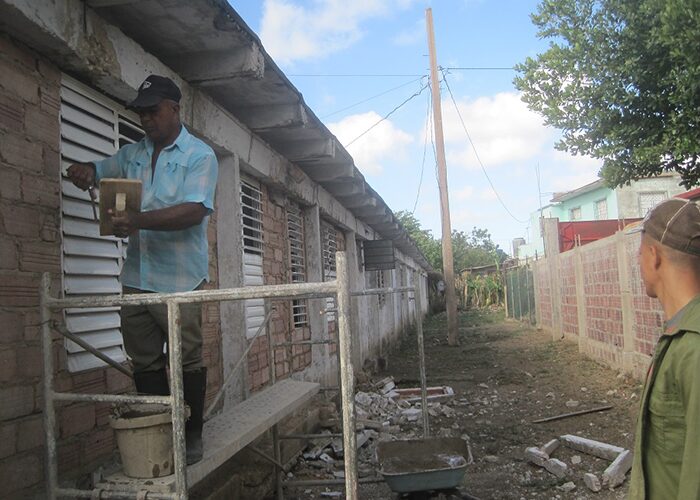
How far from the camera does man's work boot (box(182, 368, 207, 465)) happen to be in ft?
8.23

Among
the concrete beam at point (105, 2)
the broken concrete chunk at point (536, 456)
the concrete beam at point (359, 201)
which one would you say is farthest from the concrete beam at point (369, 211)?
the concrete beam at point (105, 2)

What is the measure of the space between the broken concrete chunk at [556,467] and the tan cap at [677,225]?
13.3 feet

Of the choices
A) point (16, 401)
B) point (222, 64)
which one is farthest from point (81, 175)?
point (222, 64)

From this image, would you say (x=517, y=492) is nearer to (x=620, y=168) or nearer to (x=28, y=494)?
(x=28, y=494)

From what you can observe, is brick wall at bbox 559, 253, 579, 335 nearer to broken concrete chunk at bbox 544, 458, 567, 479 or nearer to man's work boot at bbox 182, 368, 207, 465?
broken concrete chunk at bbox 544, 458, 567, 479

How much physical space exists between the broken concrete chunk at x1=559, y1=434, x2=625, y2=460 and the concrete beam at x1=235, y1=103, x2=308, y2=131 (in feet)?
13.7

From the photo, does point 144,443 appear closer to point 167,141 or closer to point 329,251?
point 167,141

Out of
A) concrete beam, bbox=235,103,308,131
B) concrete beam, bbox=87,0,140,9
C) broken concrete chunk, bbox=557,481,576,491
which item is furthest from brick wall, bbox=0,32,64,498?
broken concrete chunk, bbox=557,481,576,491

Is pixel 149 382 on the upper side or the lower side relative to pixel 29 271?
lower

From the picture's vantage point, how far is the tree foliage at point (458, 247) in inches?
1599

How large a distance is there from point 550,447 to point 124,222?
16.4 feet

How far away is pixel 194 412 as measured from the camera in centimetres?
257

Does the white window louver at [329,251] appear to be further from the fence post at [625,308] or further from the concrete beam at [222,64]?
the concrete beam at [222,64]

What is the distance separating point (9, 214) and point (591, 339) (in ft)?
34.5
